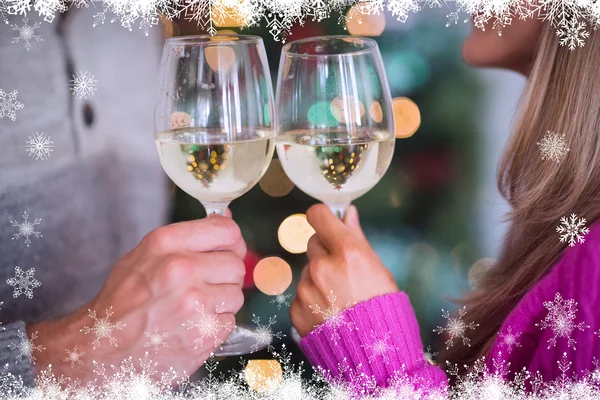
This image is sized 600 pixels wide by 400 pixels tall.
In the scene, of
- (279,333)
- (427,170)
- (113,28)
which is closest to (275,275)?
(279,333)

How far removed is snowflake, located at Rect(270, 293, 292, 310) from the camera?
639 millimetres

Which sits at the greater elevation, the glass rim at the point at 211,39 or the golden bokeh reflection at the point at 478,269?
the glass rim at the point at 211,39

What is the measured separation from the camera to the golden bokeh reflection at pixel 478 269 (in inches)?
25.1

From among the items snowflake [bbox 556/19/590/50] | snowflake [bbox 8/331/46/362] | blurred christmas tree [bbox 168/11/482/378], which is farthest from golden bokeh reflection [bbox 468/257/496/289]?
snowflake [bbox 8/331/46/362]

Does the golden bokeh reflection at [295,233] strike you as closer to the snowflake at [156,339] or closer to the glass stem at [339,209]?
the glass stem at [339,209]

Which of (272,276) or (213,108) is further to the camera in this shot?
(272,276)

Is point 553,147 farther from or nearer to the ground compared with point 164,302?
farther from the ground

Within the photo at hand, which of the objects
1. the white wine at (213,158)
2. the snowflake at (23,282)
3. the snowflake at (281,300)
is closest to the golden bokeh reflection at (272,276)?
the snowflake at (281,300)

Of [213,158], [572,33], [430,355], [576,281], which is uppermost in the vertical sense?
[572,33]

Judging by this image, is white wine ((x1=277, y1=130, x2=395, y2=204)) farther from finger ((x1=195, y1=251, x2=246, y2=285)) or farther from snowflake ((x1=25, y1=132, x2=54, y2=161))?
snowflake ((x1=25, y1=132, x2=54, y2=161))

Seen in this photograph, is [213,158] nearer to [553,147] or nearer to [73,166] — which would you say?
[73,166]

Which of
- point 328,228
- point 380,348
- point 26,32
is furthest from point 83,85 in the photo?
point 380,348

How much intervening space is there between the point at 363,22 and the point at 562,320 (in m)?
0.34

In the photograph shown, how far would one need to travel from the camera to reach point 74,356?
0.57m
